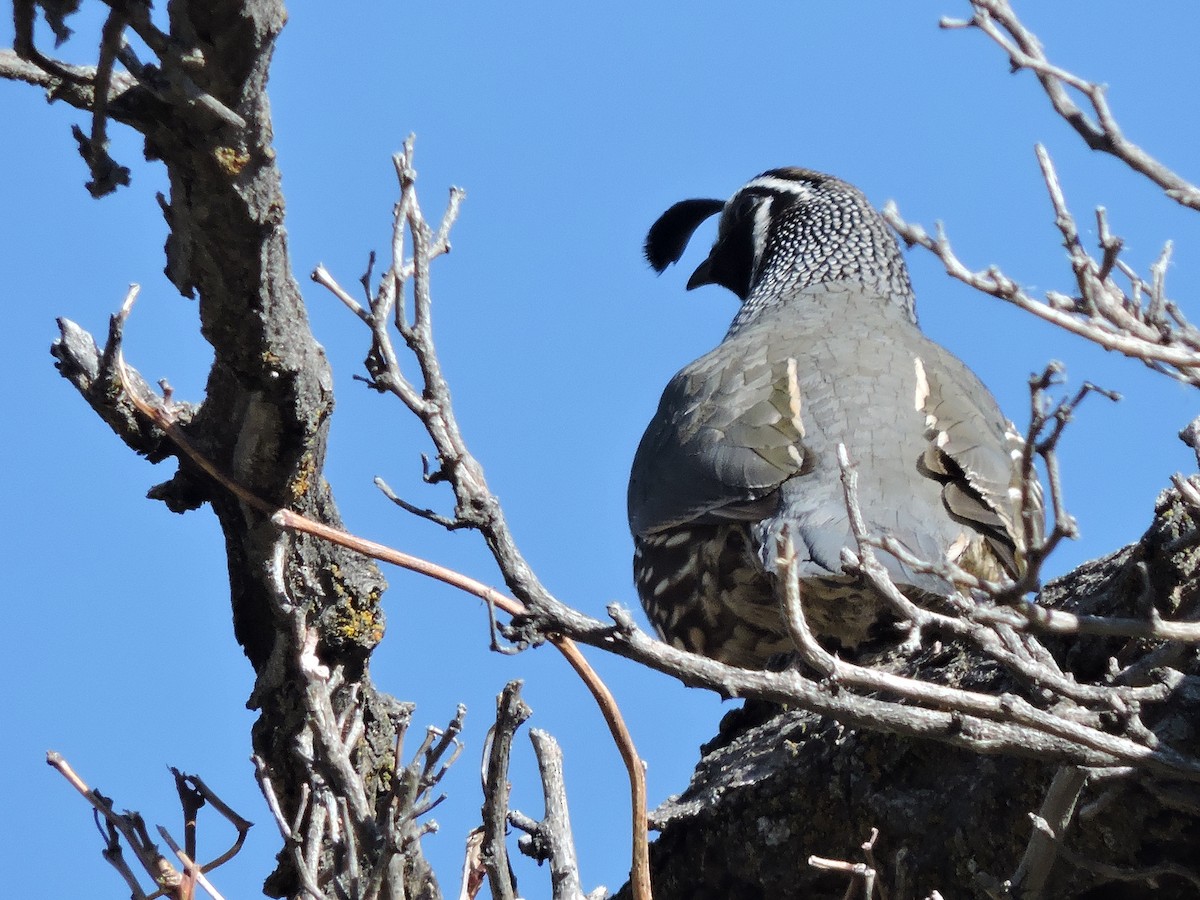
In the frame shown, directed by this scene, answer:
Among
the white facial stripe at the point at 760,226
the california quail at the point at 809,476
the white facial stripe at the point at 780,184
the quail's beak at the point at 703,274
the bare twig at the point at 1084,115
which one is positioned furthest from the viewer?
the quail's beak at the point at 703,274

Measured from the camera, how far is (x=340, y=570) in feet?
11.3

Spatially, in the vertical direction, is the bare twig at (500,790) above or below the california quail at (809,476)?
below


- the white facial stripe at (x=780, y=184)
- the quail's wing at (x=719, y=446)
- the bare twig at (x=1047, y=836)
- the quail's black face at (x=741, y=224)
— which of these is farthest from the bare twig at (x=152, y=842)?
the white facial stripe at (x=780, y=184)

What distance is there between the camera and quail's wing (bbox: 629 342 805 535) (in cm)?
410

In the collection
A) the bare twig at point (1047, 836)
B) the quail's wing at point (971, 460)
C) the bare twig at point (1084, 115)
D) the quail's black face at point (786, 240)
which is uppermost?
the quail's black face at point (786, 240)

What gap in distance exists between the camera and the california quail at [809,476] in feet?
12.6

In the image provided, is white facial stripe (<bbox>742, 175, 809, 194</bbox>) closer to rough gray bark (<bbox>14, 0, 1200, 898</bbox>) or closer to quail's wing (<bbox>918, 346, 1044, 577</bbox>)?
quail's wing (<bbox>918, 346, 1044, 577</bbox>)

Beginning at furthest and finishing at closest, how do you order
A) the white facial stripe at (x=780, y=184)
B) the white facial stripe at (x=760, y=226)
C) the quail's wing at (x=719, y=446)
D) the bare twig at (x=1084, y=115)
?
the white facial stripe at (x=780, y=184)
the white facial stripe at (x=760, y=226)
the quail's wing at (x=719, y=446)
the bare twig at (x=1084, y=115)

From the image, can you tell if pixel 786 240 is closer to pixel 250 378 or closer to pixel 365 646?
pixel 365 646

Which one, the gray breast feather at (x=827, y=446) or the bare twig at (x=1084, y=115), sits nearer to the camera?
the bare twig at (x=1084, y=115)

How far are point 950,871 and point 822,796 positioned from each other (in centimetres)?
31

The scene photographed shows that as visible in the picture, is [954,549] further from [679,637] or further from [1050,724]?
[1050,724]

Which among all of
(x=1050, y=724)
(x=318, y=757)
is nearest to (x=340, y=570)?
(x=318, y=757)

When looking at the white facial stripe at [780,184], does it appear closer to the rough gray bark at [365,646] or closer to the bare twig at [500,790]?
the rough gray bark at [365,646]
